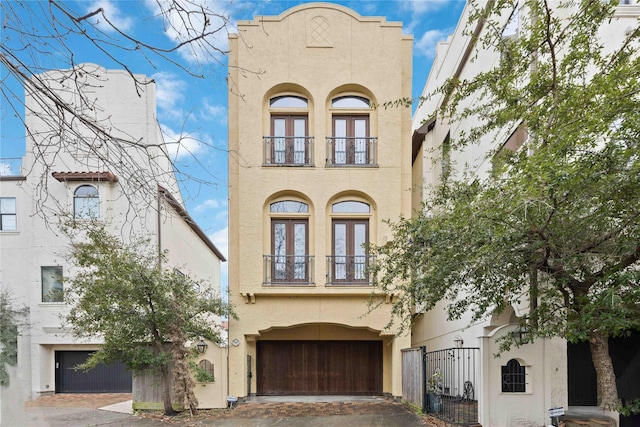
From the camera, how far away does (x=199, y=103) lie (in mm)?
3008

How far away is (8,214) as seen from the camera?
2.77 meters

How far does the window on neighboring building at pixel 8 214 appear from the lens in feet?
8.68

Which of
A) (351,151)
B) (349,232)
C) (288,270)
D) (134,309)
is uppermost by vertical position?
(351,151)

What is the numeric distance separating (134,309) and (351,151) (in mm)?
6890

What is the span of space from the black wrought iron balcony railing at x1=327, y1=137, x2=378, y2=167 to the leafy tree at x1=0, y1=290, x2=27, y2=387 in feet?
30.7

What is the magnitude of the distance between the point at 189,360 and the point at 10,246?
7440mm

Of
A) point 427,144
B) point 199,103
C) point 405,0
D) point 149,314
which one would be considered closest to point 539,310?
point 405,0

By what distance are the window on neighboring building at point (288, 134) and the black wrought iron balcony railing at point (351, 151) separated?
64cm

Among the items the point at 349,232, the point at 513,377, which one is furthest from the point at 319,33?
the point at 513,377

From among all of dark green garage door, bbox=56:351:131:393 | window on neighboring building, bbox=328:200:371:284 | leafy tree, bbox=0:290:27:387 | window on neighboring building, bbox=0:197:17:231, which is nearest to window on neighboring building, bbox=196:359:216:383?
window on neighboring building, bbox=328:200:371:284

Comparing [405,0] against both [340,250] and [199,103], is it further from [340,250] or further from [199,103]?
[340,250]

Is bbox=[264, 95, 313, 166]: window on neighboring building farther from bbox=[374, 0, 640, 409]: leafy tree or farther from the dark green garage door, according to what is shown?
the dark green garage door

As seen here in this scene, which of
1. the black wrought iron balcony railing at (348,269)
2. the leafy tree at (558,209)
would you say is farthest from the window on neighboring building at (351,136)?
the leafy tree at (558,209)

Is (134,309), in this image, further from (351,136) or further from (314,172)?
(351,136)
